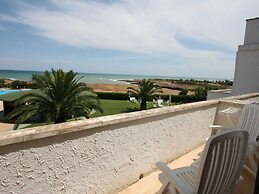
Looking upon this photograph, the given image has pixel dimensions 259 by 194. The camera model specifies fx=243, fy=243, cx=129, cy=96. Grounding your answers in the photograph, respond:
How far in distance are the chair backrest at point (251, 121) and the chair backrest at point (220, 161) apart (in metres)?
1.81

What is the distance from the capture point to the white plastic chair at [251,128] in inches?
141

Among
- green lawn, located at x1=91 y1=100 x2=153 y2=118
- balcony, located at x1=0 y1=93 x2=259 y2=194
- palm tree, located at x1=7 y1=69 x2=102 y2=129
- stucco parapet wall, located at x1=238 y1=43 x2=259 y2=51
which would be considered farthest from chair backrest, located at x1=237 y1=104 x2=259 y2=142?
green lawn, located at x1=91 y1=100 x2=153 y2=118

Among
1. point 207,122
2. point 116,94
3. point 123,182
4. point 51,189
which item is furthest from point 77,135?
point 116,94

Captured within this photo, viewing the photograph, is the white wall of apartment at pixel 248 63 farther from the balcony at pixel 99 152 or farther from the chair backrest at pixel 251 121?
the chair backrest at pixel 251 121

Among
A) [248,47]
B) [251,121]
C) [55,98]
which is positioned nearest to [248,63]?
[248,47]

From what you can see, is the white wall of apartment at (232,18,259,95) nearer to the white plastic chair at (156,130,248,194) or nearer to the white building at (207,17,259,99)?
the white building at (207,17,259,99)

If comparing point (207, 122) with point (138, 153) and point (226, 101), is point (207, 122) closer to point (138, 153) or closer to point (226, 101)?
point (226, 101)

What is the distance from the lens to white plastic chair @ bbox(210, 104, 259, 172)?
11.8ft

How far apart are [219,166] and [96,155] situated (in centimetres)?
150

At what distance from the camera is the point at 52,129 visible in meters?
2.42

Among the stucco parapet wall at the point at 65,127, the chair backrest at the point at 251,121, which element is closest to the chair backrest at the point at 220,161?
the stucco parapet wall at the point at 65,127

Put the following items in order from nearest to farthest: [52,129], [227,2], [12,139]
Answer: [12,139]
[52,129]
[227,2]

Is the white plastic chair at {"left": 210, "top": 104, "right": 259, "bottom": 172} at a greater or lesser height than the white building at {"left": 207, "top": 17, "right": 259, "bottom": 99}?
lesser

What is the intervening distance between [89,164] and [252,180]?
2.48 metres
